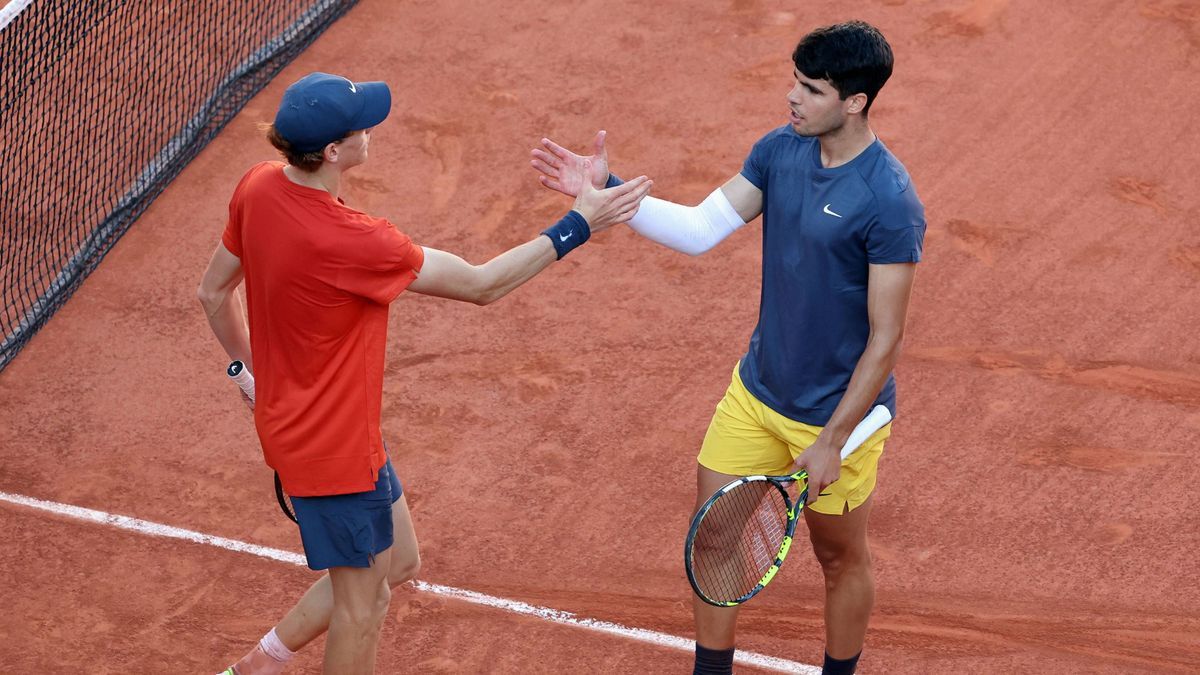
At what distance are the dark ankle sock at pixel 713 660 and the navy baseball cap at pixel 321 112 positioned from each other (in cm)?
220

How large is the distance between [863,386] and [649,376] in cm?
271

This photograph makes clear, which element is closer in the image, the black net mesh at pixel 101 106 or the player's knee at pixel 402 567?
the player's knee at pixel 402 567

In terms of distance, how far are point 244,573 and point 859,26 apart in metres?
3.25

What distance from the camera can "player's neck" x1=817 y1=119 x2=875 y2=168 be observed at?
4.74 metres

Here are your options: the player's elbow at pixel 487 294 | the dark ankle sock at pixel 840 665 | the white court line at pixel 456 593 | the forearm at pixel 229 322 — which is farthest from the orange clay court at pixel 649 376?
the player's elbow at pixel 487 294

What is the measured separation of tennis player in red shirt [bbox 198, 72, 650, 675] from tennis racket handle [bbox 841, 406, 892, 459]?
3.41 ft

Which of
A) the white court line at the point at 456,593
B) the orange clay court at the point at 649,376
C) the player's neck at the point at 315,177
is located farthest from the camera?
the orange clay court at the point at 649,376

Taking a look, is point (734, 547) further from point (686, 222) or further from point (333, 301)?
point (333, 301)

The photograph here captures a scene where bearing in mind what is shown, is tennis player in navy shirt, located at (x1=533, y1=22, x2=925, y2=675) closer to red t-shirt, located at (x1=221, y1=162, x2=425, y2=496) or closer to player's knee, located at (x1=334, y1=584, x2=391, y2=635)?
red t-shirt, located at (x1=221, y1=162, x2=425, y2=496)

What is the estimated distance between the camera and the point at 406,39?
10.1 metres

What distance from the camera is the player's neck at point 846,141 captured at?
474cm

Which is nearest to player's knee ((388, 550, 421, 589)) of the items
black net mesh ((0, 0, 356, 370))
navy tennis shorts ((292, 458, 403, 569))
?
navy tennis shorts ((292, 458, 403, 569))

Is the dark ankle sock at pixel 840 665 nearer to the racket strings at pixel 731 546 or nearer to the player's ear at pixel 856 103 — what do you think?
the racket strings at pixel 731 546

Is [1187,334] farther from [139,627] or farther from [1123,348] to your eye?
[139,627]
